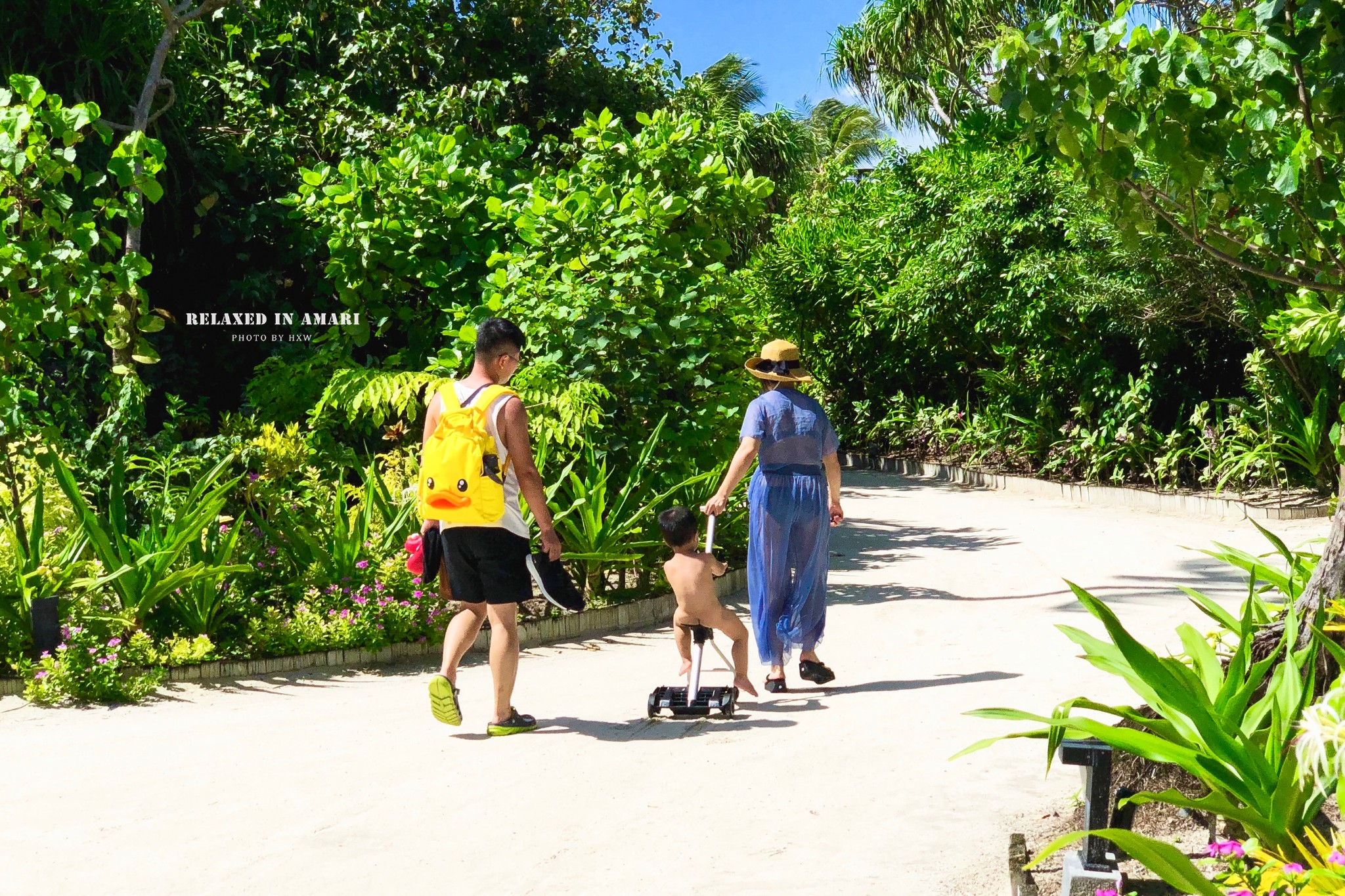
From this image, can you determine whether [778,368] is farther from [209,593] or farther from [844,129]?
[844,129]

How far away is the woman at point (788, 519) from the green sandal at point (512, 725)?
126 cm

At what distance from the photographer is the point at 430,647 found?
7.43m

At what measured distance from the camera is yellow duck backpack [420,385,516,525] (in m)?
5.38

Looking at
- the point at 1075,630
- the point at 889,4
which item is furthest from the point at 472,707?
the point at 889,4

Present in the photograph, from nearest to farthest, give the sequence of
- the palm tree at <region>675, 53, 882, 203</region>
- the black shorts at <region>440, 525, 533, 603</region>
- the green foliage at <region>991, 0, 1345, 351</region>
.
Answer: the green foliage at <region>991, 0, 1345, 351</region> < the black shorts at <region>440, 525, 533, 603</region> < the palm tree at <region>675, 53, 882, 203</region>

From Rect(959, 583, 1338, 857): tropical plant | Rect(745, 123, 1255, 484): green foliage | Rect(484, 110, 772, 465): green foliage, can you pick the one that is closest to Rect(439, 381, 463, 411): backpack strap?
Rect(959, 583, 1338, 857): tropical plant

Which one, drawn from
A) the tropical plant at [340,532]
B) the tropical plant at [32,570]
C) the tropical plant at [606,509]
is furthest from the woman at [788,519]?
the tropical plant at [32,570]

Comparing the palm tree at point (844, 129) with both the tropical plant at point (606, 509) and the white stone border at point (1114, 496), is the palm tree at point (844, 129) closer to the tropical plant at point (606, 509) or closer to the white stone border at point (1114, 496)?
the white stone border at point (1114, 496)

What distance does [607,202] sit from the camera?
8.89 metres

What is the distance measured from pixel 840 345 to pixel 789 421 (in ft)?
48.8

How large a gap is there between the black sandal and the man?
4.77ft

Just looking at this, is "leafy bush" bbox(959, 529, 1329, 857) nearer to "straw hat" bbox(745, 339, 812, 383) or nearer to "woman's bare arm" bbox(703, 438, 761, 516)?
"woman's bare arm" bbox(703, 438, 761, 516)

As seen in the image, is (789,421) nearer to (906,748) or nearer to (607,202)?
(906,748)

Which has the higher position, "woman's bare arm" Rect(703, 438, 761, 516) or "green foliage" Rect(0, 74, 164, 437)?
"green foliage" Rect(0, 74, 164, 437)
